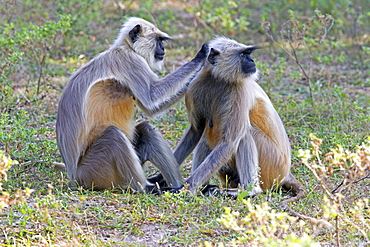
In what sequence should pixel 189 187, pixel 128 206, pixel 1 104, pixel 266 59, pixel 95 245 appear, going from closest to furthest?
pixel 95 245 → pixel 128 206 → pixel 189 187 → pixel 1 104 → pixel 266 59

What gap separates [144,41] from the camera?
4754 millimetres

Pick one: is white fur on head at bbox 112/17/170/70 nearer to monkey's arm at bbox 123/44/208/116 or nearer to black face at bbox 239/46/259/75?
monkey's arm at bbox 123/44/208/116

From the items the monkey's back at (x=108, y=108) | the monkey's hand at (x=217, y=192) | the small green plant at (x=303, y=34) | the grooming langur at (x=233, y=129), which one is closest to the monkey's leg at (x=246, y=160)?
the grooming langur at (x=233, y=129)

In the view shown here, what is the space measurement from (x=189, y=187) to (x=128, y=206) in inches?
21.9

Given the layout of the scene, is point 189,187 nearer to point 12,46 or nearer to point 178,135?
point 178,135

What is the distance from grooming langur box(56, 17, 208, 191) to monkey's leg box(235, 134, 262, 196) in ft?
1.76

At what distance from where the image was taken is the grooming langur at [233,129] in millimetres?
4344

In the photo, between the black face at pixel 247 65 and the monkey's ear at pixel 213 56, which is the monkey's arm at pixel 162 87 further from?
the black face at pixel 247 65

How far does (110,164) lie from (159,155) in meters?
0.48

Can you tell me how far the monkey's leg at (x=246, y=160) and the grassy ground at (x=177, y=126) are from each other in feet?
0.66

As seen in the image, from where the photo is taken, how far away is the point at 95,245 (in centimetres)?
319

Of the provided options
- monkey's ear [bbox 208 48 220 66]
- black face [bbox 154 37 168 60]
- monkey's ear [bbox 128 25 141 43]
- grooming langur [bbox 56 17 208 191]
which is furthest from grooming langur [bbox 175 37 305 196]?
monkey's ear [bbox 128 25 141 43]

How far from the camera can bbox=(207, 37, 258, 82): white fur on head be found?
447 centimetres

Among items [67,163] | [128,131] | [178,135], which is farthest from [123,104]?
[178,135]
